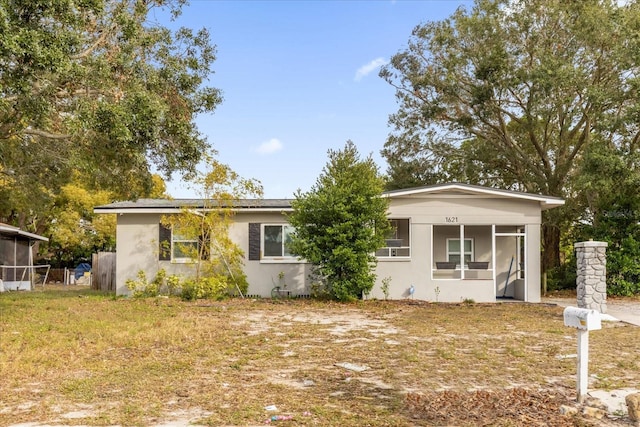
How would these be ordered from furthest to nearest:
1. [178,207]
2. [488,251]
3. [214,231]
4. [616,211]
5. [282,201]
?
[616,211] → [282,201] → [488,251] → [178,207] → [214,231]

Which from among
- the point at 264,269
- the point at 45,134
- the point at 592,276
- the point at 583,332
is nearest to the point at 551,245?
the point at 592,276

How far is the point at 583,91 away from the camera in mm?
16828

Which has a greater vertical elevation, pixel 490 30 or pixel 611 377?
pixel 490 30

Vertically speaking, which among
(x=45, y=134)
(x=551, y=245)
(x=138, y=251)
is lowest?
(x=138, y=251)

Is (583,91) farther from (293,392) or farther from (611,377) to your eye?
(293,392)

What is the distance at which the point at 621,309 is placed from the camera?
13.0 metres

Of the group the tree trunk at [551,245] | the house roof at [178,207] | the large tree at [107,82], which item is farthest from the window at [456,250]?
the large tree at [107,82]

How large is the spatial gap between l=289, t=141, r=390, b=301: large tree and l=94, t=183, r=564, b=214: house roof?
80cm

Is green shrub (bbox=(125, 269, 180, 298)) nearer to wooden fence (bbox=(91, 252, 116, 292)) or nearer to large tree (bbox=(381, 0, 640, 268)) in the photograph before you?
wooden fence (bbox=(91, 252, 116, 292))

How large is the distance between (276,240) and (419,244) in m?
4.30

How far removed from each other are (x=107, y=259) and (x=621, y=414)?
18.0m

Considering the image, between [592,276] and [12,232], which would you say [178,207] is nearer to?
[12,232]

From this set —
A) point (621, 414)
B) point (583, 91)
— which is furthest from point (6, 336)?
point (583, 91)

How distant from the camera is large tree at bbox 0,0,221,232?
28.2 feet
